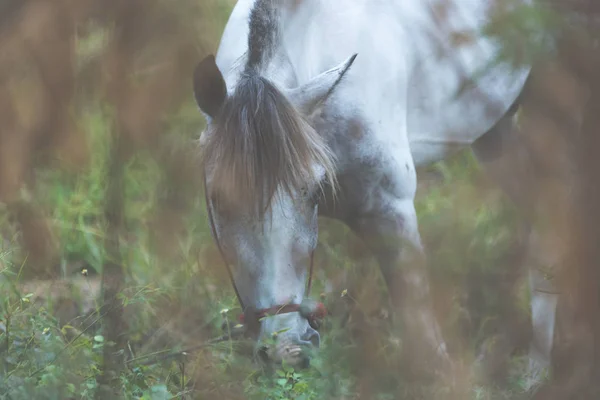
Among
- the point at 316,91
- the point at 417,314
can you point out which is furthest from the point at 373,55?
the point at 417,314

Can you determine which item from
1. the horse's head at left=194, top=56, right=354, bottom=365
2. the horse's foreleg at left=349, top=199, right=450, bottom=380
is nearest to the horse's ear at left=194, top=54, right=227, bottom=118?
the horse's head at left=194, top=56, right=354, bottom=365

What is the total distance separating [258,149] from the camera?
6.83 feet

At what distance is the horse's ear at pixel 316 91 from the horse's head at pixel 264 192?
3.4 inches

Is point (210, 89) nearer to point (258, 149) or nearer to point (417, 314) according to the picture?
point (258, 149)

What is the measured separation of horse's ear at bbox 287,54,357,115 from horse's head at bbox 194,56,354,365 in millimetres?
87

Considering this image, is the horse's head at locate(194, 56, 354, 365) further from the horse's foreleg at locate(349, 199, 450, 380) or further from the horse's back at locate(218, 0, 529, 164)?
the horse's foreleg at locate(349, 199, 450, 380)

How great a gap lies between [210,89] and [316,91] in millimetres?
319

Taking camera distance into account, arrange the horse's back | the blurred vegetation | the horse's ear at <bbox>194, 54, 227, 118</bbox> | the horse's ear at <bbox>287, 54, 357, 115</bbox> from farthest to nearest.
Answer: the horse's back
the horse's ear at <bbox>287, 54, 357, 115</bbox>
the horse's ear at <bbox>194, 54, 227, 118</bbox>
the blurred vegetation

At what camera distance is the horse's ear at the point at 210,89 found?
6.62 feet

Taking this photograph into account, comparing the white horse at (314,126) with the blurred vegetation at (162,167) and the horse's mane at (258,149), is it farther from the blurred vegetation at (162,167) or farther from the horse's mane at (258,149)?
the blurred vegetation at (162,167)

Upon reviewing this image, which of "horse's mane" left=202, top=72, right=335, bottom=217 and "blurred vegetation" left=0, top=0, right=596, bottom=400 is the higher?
"blurred vegetation" left=0, top=0, right=596, bottom=400

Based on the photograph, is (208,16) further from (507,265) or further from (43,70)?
(507,265)

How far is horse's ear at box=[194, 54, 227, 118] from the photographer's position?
6.62 feet

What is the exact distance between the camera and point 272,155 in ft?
6.82
